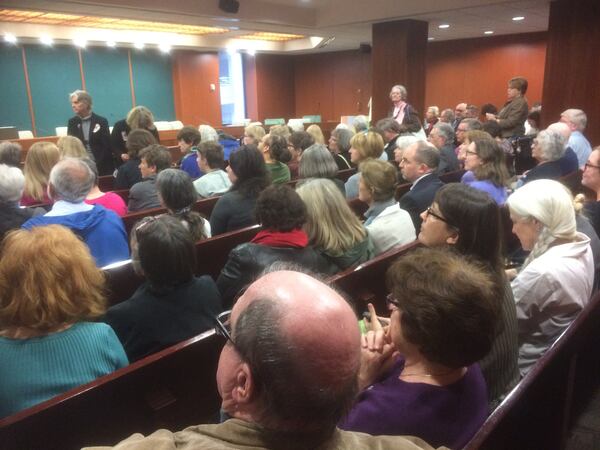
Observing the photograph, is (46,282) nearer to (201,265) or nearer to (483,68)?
(201,265)

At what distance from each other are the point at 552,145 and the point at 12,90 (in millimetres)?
9378

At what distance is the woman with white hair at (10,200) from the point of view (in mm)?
2629

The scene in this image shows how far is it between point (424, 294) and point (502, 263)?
0.70 metres

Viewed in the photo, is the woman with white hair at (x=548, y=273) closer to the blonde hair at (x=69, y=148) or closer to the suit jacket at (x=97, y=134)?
the blonde hair at (x=69, y=148)

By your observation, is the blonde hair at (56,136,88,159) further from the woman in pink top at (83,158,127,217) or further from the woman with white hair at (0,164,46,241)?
the woman with white hair at (0,164,46,241)

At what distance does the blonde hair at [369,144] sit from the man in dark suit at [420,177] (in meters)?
0.70

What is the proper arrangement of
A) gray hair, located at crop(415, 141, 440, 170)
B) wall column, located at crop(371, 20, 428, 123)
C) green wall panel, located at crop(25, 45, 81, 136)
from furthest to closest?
green wall panel, located at crop(25, 45, 81, 136) → wall column, located at crop(371, 20, 428, 123) → gray hair, located at crop(415, 141, 440, 170)

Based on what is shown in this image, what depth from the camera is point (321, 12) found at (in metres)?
8.07

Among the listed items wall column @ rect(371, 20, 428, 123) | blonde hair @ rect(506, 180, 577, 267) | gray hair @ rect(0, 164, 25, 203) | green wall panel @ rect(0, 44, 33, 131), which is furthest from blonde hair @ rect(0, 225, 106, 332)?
green wall panel @ rect(0, 44, 33, 131)

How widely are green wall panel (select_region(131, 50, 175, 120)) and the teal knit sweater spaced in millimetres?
10402

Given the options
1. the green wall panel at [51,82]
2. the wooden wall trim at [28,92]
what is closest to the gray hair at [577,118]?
the green wall panel at [51,82]

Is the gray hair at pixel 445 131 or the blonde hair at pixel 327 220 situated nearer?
the blonde hair at pixel 327 220

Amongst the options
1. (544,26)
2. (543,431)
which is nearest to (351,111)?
A: (544,26)

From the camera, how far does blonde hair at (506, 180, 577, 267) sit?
1979 millimetres
